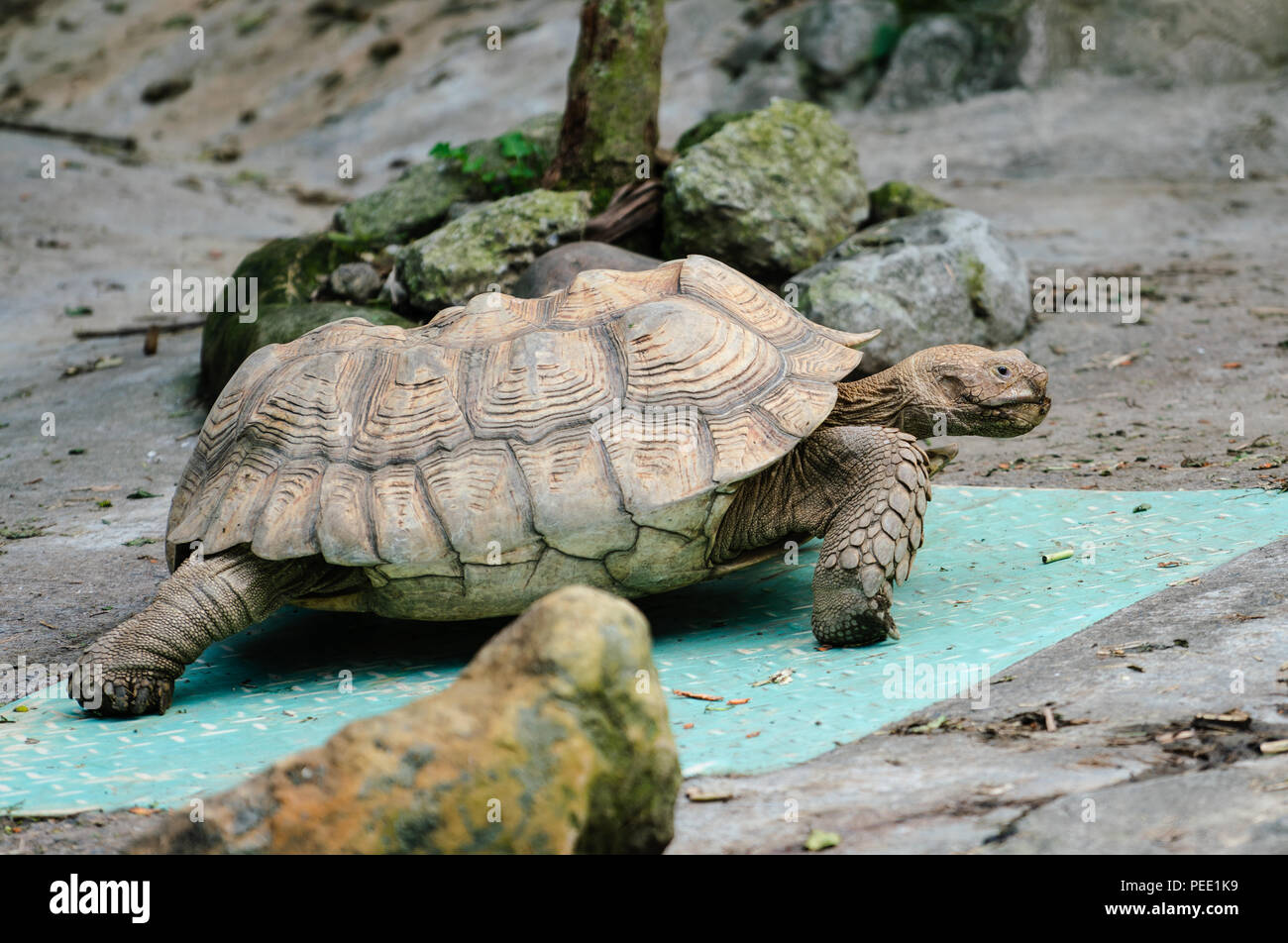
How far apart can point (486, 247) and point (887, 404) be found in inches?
148

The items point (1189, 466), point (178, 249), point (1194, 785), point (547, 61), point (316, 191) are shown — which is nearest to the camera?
point (1194, 785)

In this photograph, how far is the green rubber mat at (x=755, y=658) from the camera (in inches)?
128

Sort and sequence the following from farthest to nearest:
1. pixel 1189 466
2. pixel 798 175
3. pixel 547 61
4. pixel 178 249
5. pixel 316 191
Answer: pixel 547 61, pixel 316 191, pixel 178 249, pixel 798 175, pixel 1189 466

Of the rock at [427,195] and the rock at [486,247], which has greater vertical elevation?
the rock at [427,195]

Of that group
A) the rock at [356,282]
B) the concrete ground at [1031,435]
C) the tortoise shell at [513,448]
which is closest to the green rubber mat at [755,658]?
the concrete ground at [1031,435]

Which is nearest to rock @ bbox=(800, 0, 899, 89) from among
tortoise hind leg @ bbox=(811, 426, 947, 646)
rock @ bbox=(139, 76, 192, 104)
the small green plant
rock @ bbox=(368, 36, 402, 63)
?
rock @ bbox=(368, 36, 402, 63)

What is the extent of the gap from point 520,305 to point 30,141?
1237cm

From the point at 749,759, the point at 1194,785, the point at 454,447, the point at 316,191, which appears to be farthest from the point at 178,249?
the point at 1194,785

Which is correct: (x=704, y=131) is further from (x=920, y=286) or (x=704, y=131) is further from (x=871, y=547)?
(x=871, y=547)

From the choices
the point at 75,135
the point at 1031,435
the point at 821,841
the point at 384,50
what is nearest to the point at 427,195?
the point at 1031,435

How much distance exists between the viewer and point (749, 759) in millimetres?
3047

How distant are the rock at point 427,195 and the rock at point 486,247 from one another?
88 centimetres

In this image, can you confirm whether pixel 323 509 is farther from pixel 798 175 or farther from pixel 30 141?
pixel 30 141

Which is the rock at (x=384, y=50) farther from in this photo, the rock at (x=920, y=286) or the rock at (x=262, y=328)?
the rock at (x=920, y=286)
